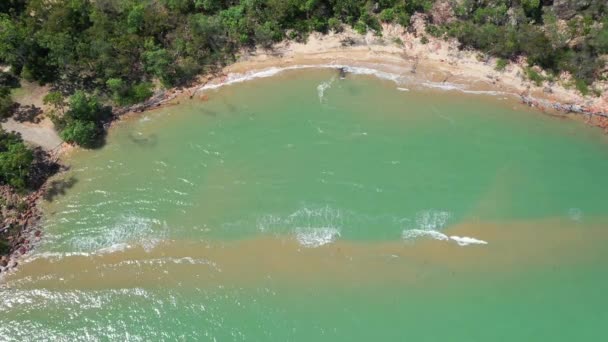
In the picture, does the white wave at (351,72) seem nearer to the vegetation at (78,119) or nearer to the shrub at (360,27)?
the shrub at (360,27)

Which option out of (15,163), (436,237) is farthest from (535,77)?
(15,163)

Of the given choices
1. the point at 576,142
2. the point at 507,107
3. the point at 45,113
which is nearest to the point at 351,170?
the point at 507,107

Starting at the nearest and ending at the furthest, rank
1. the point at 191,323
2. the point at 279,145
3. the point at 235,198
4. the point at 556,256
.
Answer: the point at 191,323 → the point at 556,256 → the point at 235,198 → the point at 279,145

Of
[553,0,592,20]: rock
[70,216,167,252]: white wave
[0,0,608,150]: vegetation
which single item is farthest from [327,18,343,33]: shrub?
[70,216,167,252]: white wave

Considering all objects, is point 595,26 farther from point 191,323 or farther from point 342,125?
point 191,323

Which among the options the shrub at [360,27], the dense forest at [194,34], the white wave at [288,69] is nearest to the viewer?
the dense forest at [194,34]

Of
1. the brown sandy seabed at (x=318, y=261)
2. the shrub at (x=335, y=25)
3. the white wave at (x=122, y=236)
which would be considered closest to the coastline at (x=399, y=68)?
the shrub at (x=335, y=25)
